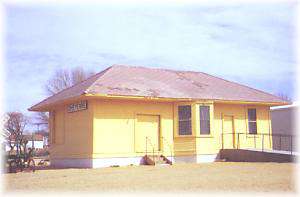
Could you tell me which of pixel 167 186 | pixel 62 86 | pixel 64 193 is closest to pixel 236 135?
pixel 167 186

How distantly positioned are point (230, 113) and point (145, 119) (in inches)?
191

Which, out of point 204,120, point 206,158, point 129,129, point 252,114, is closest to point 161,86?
point 204,120

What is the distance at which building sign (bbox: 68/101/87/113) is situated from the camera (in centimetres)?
1973

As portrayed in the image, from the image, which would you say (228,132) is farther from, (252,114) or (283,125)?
(283,125)

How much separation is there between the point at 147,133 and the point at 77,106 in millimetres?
3458

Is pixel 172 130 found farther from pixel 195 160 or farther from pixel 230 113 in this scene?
pixel 230 113

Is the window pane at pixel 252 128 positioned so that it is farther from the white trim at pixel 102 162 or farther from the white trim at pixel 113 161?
the white trim at pixel 102 162

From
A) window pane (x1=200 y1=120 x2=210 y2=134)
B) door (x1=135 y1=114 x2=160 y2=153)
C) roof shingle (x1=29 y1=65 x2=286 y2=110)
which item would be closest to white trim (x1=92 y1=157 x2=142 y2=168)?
door (x1=135 y1=114 x2=160 y2=153)

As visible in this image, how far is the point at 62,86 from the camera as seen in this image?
1766 inches

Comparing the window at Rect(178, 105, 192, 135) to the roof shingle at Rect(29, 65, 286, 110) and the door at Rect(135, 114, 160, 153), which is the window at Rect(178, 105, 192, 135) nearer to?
A: the roof shingle at Rect(29, 65, 286, 110)

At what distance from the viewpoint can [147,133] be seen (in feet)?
67.4

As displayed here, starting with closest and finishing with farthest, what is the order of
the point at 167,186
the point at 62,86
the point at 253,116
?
the point at 167,186 → the point at 253,116 → the point at 62,86

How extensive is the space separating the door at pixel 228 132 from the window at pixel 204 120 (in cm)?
179

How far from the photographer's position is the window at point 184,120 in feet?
68.5
